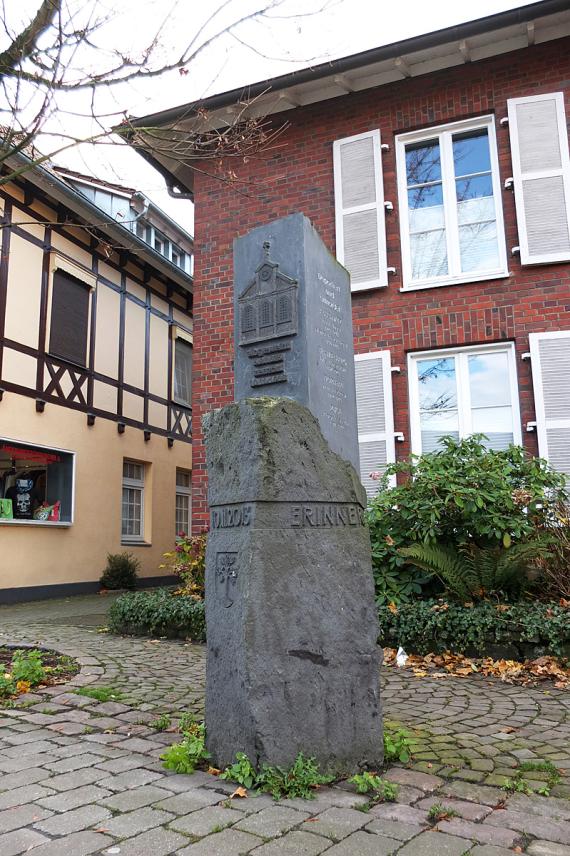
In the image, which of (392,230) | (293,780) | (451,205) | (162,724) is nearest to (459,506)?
(162,724)

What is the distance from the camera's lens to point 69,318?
42.4ft

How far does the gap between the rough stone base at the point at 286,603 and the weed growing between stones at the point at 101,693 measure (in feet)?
5.11

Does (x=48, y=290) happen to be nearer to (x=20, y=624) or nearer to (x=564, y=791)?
(x=20, y=624)

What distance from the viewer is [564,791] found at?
291cm

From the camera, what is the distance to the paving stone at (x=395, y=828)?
2.44 m

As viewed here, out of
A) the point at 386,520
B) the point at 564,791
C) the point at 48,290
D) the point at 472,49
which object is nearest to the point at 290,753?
the point at 564,791

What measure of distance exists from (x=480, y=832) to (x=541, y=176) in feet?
26.6

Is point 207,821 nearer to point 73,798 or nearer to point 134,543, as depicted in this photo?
point 73,798

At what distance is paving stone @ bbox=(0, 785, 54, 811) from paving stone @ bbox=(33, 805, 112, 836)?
0.24 m

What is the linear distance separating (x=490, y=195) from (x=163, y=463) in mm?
9437

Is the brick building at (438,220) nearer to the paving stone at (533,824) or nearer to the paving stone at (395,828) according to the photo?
the paving stone at (533,824)

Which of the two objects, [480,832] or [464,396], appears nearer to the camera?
[480,832]

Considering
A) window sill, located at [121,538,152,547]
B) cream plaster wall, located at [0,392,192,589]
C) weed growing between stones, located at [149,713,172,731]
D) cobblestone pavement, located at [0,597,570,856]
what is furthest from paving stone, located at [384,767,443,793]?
window sill, located at [121,538,152,547]

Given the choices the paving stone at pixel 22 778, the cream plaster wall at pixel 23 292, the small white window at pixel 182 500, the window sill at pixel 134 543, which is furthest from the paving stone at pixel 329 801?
the small white window at pixel 182 500
